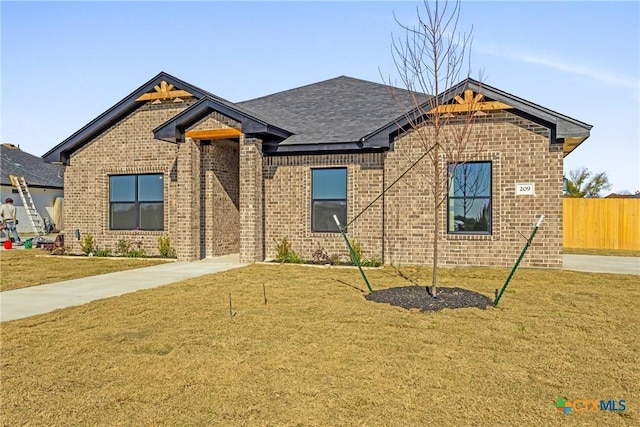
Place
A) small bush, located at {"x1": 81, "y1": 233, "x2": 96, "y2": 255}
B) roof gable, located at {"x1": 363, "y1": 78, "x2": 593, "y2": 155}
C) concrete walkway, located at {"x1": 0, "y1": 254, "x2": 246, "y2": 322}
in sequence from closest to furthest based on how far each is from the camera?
concrete walkway, located at {"x1": 0, "y1": 254, "x2": 246, "y2": 322} → roof gable, located at {"x1": 363, "y1": 78, "x2": 593, "y2": 155} → small bush, located at {"x1": 81, "y1": 233, "x2": 96, "y2": 255}

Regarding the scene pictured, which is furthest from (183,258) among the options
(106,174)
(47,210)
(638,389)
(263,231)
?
(47,210)

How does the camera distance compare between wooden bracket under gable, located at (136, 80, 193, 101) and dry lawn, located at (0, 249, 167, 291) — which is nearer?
dry lawn, located at (0, 249, 167, 291)

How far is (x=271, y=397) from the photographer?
4.03m

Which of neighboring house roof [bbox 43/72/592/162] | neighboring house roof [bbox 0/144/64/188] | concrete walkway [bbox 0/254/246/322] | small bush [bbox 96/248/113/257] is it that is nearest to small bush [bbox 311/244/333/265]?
concrete walkway [bbox 0/254/246/322]

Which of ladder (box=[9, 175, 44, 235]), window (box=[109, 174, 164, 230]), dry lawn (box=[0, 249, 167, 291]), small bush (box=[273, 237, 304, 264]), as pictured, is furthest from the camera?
ladder (box=[9, 175, 44, 235])

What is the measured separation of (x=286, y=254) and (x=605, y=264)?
9.72m

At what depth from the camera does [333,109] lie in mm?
16656

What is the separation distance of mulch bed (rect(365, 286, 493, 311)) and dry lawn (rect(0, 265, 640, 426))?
0.26m

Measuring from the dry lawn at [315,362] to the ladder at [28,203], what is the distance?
27132mm

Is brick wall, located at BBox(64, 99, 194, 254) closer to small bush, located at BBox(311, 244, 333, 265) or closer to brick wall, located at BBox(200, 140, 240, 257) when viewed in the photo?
brick wall, located at BBox(200, 140, 240, 257)

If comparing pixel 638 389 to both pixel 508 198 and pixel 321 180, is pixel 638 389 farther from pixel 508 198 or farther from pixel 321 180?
pixel 321 180

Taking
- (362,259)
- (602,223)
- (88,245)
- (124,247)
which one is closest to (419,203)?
(362,259)

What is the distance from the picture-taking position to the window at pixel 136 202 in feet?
50.8

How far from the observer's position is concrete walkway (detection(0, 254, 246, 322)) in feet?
25.1
